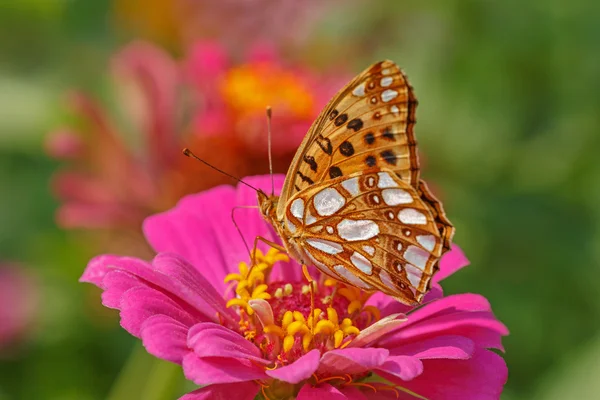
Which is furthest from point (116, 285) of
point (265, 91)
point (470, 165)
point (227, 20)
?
point (227, 20)

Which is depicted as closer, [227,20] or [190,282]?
[190,282]

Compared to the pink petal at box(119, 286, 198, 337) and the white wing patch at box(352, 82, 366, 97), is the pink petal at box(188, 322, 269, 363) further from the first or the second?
the white wing patch at box(352, 82, 366, 97)

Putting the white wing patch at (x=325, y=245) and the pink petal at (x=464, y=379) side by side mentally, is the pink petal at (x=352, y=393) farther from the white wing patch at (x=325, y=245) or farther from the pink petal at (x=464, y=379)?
the white wing patch at (x=325, y=245)

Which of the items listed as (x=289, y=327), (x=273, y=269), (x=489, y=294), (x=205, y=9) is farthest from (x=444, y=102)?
(x=289, y=327)

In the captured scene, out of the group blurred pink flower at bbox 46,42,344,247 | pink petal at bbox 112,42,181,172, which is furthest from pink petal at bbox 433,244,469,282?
pink petal at bbox 112,42,181,172

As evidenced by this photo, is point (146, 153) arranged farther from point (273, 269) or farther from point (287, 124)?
point (273, 269)

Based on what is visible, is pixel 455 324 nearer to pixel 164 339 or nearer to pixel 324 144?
pixel 324 144
